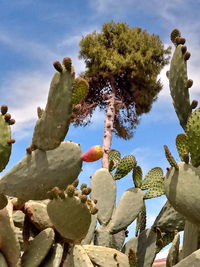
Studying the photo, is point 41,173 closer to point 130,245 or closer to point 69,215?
point 69,215

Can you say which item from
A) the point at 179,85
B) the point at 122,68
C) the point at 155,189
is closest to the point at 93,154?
the point at 179,85

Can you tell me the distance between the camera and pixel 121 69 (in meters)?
19.7

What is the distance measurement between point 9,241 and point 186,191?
1008 mm

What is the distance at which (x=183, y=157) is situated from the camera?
2.58m

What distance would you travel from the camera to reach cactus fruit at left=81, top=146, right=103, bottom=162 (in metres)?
2.47

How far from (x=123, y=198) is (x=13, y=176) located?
157 centimetres

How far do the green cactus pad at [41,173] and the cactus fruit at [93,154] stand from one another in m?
0.05

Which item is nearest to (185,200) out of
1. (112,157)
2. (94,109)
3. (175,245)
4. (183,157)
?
(183,157)

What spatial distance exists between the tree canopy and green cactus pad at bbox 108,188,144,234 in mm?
15409

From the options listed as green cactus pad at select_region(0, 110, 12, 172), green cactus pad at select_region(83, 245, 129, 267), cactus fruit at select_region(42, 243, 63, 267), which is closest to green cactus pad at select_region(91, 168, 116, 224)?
green cactus pad at select_region(83, 245, 129, 267)

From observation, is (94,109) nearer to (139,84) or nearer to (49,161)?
(139,84)

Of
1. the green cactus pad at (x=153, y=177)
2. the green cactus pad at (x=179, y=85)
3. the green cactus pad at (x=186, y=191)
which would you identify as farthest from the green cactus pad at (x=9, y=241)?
the green cactus pad at (x=153, y=177)

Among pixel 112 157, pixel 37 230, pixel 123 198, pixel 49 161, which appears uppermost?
pixel 112 157

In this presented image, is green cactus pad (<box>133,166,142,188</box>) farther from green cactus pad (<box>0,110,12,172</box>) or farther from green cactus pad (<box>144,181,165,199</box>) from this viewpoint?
green cactus pad (<box>0,110,12,172</box>)
